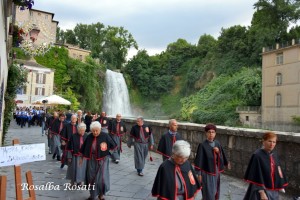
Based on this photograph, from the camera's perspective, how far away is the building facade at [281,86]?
39156 mm

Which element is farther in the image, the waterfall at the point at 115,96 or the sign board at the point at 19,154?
the waterfall at the point at 115,96

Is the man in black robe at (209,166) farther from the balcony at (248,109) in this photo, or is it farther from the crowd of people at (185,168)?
the balcony at (248,109)

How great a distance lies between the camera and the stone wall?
19.2 feet

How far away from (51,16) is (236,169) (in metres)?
54.8

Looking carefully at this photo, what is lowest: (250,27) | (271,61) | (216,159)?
(216,159)

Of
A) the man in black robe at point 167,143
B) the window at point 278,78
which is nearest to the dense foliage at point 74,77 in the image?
the window at point 278,78

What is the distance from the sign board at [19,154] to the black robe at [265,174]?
2899 millimetres

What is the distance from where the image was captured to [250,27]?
173 feet

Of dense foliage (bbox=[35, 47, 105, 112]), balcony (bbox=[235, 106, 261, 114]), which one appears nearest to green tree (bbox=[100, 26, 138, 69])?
dense foliage (bbox=[35, 47, 105, 112])

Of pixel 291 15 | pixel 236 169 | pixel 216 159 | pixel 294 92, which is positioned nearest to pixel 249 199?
pixel 216 159

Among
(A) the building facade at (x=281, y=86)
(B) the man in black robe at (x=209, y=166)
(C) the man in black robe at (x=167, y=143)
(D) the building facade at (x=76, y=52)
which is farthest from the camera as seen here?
(D) the building facade at (x=76, y=52)

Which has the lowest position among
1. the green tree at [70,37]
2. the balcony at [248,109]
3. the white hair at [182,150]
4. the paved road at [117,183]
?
the paved road at [117,183]

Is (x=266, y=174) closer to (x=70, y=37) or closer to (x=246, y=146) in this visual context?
(x=246, y=146)

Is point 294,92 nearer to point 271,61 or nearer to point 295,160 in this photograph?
point 271,61
